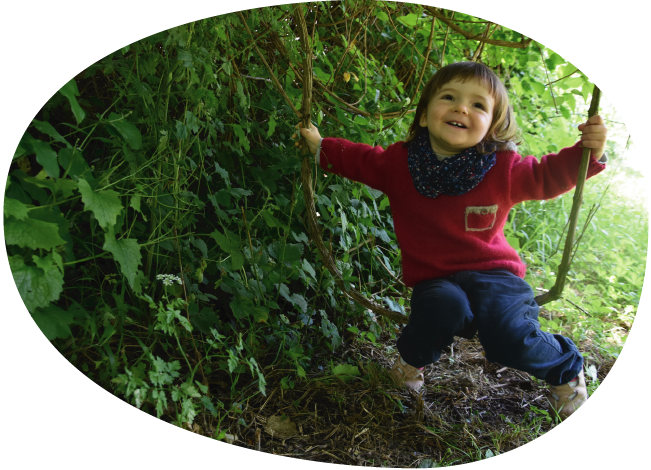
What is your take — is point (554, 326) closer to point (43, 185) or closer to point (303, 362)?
point (303, 362)

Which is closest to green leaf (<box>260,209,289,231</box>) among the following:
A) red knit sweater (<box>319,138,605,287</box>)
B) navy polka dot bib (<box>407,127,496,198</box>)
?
red knit sweater (<box>319,138,605,287</box>)

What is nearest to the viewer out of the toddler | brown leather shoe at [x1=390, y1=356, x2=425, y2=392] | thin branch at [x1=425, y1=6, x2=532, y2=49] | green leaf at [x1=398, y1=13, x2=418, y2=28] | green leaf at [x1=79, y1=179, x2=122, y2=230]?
green leaf at [x1=79, y1=179, x2=122, y2=230]

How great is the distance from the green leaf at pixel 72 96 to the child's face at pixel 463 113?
2.47 ft

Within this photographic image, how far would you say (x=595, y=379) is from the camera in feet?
3.91

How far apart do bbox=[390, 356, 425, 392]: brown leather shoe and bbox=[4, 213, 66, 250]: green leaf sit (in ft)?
2.59

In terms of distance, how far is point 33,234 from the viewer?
1.11m

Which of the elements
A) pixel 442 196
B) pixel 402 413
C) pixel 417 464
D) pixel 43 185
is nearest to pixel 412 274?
pixel 442 196

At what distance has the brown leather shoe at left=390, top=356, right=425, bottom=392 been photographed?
51.9 inches

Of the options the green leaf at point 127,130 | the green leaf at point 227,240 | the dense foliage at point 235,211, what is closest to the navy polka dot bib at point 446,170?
the dense foliage at point 235,211

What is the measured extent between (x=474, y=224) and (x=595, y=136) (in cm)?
30

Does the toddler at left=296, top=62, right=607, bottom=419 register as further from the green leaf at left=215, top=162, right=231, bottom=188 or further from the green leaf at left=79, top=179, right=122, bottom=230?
the green leaf at left=79, top=179, right=122, bottom=230

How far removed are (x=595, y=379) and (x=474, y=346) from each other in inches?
10.3

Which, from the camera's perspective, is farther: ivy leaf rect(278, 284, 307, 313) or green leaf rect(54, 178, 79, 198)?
ivy leaf rect(278, 284, 307, 313)

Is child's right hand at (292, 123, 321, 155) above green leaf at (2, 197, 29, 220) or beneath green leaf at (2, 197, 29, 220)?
above
